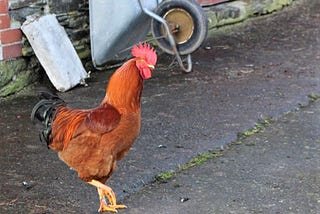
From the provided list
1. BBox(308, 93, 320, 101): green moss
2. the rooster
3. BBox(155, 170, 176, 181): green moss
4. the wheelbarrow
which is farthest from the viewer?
the wheelbarrow

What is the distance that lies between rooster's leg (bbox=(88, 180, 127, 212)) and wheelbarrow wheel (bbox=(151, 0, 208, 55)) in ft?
10.2

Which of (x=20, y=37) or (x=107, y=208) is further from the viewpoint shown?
(x=20, y=37)

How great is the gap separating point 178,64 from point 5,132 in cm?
266

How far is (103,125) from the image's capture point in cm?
346

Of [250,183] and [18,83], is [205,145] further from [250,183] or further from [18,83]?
[18,83]

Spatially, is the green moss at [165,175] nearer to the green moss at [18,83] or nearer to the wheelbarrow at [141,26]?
the green moss at [18,83]

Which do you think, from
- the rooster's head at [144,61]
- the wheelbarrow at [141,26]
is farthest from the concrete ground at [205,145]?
the rooster's head at [144,61]

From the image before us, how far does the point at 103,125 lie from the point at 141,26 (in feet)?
11.2

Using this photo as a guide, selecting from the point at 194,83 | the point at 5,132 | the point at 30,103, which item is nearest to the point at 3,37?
the point at 30,103

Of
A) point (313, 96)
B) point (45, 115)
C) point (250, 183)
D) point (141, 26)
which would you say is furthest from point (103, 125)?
point (141, 26)

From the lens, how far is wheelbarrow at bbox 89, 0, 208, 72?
6273 millimetres

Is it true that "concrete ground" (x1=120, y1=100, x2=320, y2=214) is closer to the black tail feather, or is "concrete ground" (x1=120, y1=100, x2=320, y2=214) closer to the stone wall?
the black tail feather

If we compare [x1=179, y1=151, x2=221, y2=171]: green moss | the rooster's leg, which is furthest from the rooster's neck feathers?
[x1=179, y1=151, x2=221, y2=171]: green moss

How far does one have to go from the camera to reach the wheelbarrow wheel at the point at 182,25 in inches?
255
